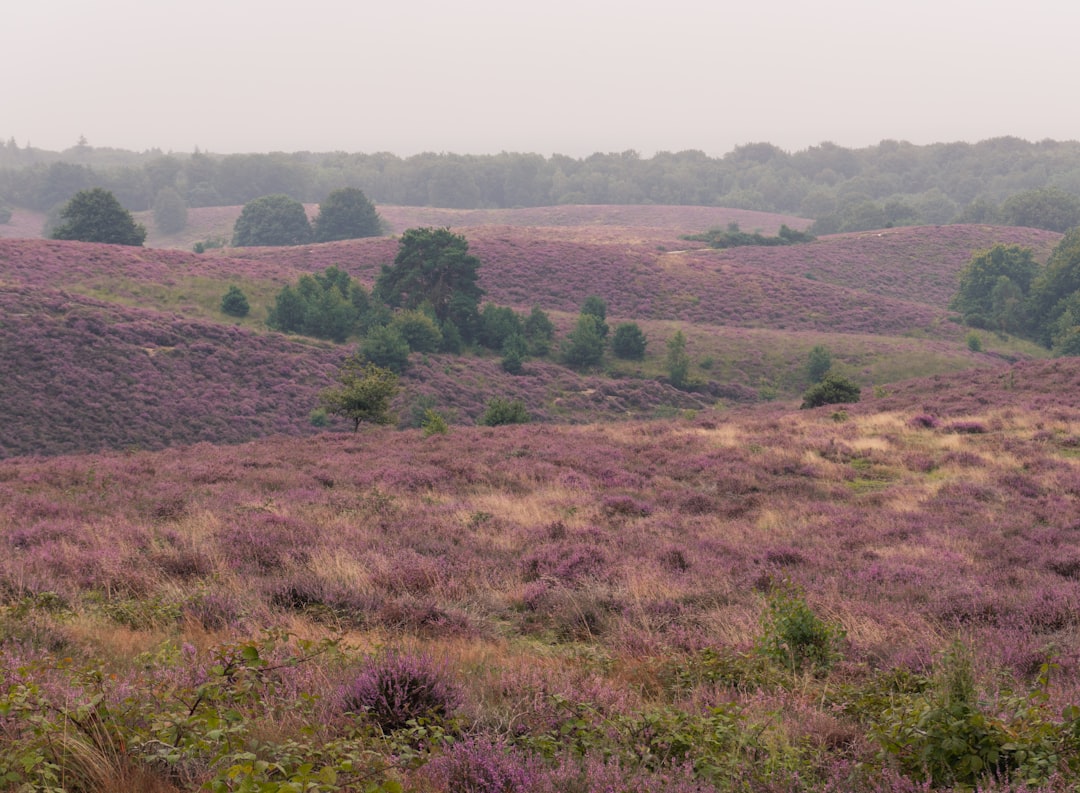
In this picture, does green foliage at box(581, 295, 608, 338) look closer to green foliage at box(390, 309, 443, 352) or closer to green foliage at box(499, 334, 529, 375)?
green foliage at box(499, 334, 529, 375)

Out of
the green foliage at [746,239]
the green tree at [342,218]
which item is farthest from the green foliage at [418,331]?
the green tree at [342,218]

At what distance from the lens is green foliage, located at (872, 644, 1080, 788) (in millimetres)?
3516

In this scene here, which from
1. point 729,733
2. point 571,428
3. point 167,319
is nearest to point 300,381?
point 167,319

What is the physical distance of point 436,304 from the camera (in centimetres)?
5381

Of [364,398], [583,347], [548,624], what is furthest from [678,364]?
[548,624]

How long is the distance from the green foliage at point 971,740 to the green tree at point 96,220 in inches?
2927

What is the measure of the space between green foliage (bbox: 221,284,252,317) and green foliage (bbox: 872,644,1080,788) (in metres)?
51.4

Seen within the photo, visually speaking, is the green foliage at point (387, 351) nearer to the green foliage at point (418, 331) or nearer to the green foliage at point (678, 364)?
the green foliage at point (418, 331)

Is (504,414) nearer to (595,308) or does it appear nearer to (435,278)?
(435,278)

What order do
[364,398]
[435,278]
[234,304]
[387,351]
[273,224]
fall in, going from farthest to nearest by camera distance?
[273,224] < [435,278] < [234,304] < [387,351] < [364,398]

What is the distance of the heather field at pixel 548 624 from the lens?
3.56 meters

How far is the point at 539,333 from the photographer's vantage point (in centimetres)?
5394

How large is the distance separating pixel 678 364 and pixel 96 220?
2104 inches

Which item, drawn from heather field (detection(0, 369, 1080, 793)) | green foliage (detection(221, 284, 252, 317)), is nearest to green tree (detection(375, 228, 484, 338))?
green foliage (detection(221, 284, 252, 317))
